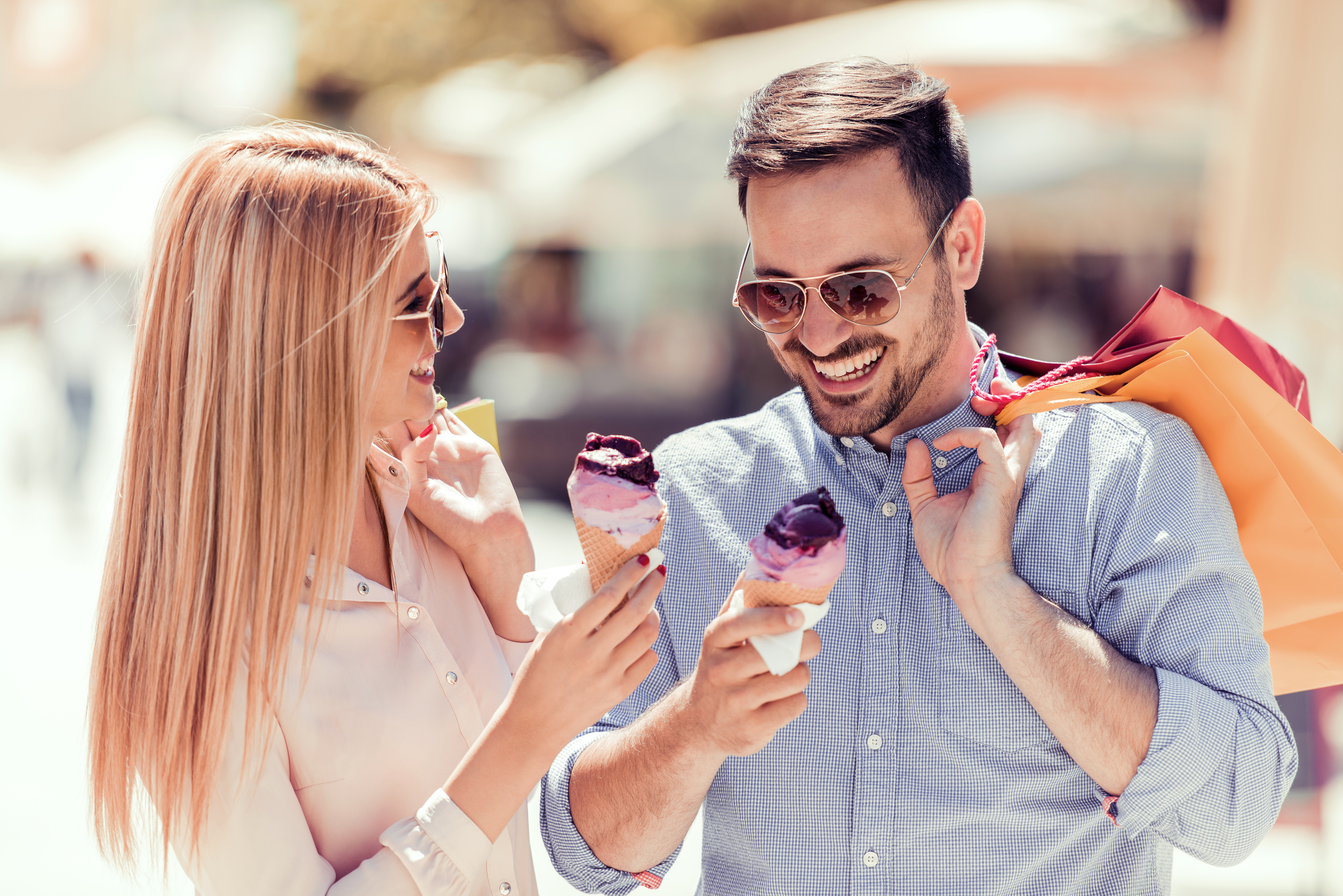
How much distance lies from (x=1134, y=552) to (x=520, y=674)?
3.54 feet

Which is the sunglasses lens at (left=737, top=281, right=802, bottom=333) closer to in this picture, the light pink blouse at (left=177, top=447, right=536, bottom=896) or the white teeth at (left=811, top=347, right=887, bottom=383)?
the white teeth at (left=811, top=347, right=887, bottom=383)

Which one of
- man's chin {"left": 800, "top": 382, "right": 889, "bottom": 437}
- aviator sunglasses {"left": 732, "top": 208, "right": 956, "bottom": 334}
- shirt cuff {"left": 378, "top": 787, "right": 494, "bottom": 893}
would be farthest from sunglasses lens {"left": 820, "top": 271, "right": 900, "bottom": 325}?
shirt cuff {"left": 378, "top": 787, "right": 494, "bottom": 893}

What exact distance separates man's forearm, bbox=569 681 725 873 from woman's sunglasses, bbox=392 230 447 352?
0.80m

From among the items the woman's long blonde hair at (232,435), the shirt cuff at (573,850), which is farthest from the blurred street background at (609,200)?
the shirt cuff at (573,850)

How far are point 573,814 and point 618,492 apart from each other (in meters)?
0.70

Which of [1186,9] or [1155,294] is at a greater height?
[1155,294]

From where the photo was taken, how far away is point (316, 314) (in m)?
1.86

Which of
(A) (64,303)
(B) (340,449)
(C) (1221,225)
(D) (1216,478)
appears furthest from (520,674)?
(A) (64,303)

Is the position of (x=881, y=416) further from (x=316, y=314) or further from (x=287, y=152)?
(x=287, y=152)

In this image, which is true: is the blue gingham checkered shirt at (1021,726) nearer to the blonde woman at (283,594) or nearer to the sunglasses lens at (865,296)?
the sunglasses lens at (865,296)

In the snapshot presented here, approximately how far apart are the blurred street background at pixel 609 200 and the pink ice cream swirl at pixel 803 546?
1210 mm

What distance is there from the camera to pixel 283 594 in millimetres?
1849

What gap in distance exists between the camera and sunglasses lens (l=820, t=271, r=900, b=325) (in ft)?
6.75

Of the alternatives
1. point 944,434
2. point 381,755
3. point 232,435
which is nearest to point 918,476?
point 944,434
